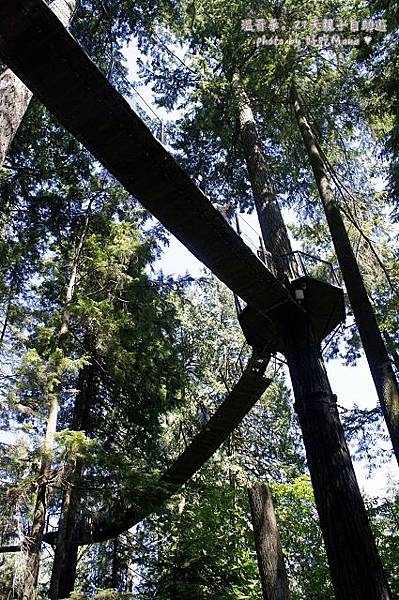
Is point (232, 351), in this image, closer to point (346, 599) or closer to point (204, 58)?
point (204, 58)

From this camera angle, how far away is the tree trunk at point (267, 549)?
567 centimetres

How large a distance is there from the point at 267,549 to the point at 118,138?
501 centimetres

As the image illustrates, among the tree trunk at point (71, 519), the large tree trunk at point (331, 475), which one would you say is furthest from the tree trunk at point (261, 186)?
the tree trunk at point (71, 519)

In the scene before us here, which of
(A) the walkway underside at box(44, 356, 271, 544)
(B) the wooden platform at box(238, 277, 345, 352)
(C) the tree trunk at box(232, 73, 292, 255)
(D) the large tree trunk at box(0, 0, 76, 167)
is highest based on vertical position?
(C) the tree trunk at box(232, 73, 292, 255)

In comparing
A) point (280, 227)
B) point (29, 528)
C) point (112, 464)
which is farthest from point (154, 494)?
point (280, 227)

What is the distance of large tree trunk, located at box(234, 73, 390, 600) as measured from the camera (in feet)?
13.4

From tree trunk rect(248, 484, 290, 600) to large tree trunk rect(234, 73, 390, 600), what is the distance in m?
1.57

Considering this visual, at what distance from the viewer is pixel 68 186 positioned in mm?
9352

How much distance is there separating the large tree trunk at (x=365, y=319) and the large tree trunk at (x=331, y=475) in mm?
811

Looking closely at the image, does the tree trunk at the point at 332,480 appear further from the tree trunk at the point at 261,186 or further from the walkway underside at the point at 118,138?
the tree trunk at the point at 261,186

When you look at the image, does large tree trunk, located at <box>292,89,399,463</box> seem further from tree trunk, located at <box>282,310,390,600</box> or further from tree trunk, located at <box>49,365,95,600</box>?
tree trunk, located at <box>49,365,95,600</box>

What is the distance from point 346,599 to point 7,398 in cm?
363

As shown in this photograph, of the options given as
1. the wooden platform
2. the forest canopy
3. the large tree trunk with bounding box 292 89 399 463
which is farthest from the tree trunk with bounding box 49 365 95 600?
the large tree trunk with bounding box 292 89 399 463

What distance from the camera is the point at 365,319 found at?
6301 mm
